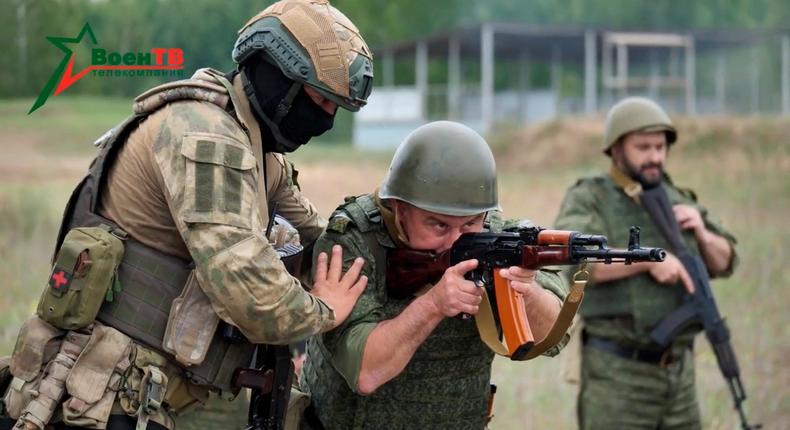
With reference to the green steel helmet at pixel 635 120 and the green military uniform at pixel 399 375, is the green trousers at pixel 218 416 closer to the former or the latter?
the green military uniform at pixel 399 375

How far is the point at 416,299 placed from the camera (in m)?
3.54

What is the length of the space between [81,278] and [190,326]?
0.35 m

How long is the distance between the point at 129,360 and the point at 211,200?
1.88ft

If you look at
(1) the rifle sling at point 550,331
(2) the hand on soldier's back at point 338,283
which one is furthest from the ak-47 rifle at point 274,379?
(1) the rifle sling at point 550,331

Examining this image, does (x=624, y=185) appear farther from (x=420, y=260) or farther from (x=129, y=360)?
(x=129, y=360)

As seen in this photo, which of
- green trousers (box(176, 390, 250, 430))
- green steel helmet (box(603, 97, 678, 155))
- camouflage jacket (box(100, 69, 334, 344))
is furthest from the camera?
green steel helmet (box(603, 97, 678, 155))

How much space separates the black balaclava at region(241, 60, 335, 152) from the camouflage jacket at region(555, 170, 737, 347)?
260 centimetres

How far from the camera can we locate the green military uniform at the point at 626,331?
5941mm

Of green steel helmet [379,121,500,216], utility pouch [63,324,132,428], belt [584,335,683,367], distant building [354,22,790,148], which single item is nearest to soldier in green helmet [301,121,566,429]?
green steel helmet [379,121,500,216]

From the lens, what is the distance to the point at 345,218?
3.82 m

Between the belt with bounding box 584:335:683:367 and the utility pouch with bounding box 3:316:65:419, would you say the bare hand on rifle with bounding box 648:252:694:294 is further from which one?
the utility pouch with bounding box 3:316:65:419

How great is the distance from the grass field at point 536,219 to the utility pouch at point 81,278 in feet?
13.5

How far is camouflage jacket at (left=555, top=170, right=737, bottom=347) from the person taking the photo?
19.5 feet

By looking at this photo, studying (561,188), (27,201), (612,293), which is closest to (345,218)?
(612,293)
